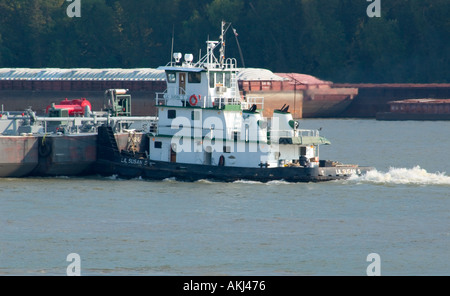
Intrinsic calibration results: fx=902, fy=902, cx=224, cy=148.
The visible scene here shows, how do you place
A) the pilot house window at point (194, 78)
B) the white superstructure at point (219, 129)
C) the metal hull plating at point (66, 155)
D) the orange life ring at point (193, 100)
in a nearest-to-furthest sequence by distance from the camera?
the white superstructure at point (219, 129) → the orange life ring at point (193, 100) → the pilot house window at point (194, 78) → the metal hull plating at point (66, 155)

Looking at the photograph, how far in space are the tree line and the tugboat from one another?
67525mm

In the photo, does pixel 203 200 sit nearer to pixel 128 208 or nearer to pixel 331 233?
pixel 128 208

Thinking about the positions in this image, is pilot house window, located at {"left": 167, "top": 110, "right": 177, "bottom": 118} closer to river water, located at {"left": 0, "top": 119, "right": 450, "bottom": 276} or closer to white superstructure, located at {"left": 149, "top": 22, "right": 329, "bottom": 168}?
white superstructure, located at {"left": 149, "top": 22, "right": 329, "bottom": 168}

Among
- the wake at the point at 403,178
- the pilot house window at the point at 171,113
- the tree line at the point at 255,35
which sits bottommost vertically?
the wake at the point at 403,178

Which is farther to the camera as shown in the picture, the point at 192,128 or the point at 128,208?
the point at 192,128

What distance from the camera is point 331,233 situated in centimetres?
3133

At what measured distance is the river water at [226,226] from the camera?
88.6 feet

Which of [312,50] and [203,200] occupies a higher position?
[312,50]

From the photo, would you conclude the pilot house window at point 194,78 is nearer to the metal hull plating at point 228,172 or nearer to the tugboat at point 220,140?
the tugboat at point 220,140

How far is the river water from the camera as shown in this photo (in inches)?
1063

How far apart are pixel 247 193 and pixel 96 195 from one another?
6615 mm

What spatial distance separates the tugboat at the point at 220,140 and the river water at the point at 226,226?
0.65 metres

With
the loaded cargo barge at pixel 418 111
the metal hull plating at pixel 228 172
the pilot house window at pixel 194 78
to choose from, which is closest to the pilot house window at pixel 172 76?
the pilot house window at pixel 194 78
